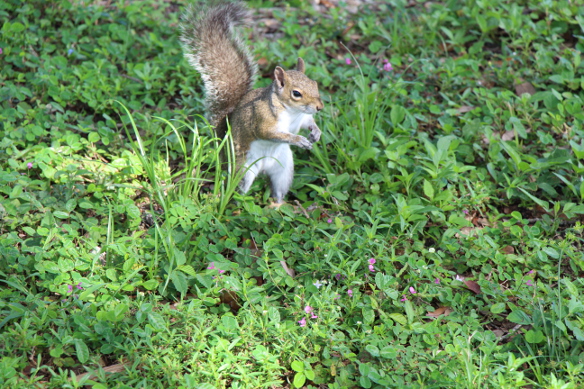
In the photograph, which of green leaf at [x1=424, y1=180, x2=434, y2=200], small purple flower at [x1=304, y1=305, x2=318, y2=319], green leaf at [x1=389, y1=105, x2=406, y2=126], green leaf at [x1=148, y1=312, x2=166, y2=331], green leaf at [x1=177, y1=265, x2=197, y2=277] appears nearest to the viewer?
green leaf at [x1=148, y1=312, x2=166, y2=331]

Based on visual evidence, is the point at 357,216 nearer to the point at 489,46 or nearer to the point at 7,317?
the point at 7,317

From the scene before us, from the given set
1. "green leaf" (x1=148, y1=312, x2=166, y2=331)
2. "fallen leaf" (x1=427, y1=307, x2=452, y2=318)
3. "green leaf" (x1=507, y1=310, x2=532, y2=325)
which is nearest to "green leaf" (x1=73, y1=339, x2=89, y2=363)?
"green leaf" (x1=148, y1=312, x2=166, y2=331)

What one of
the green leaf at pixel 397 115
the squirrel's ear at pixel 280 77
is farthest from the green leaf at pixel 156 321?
the green leaf at pixel 397 115

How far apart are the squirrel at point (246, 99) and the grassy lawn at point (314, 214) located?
198mm

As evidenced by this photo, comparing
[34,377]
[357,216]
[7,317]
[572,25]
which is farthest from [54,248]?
[572,25]

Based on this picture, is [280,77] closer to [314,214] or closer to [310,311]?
[314,214]

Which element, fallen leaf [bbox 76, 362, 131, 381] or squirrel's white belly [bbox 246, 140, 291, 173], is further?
squirrel's white belly [bbox 246, 140, 291, 173]

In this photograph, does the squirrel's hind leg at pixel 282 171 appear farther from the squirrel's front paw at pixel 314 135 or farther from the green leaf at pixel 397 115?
the green leaf at pixel 397 115

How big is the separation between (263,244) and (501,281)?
49.1 inches

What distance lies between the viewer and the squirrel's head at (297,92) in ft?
10.3

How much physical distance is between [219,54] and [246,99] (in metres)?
0.30

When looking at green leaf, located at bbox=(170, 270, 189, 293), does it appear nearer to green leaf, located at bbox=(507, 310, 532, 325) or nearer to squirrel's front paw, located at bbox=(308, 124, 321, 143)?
squirrel's front paw, located at bbox=(308, 124, 321, 143)

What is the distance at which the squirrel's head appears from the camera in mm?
3152

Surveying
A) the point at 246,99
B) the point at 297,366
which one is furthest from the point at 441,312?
the point at 246,99
